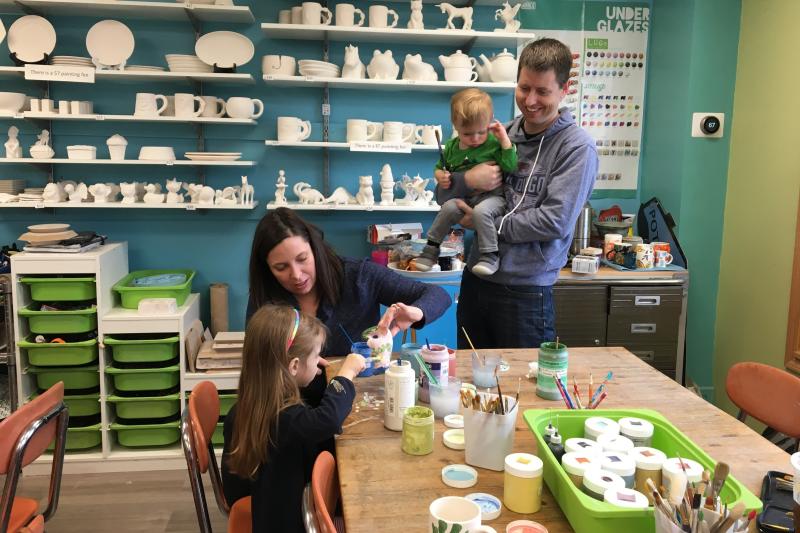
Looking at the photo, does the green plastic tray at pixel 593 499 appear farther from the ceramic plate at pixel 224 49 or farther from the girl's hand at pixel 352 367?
the ceramic plate at pixel 224 49

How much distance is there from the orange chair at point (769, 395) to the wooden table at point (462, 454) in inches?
14.7

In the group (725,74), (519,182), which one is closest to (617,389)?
(519,182)

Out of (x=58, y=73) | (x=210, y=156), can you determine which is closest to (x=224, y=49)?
(x=210, y=156)

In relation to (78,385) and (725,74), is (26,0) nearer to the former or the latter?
(78,385)

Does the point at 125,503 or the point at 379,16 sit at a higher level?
the point at 379,16

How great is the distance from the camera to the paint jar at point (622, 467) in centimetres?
103

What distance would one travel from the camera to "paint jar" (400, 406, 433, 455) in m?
1.29

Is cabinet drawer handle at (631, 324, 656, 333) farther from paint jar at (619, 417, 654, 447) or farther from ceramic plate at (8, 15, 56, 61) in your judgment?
ceramic plate at (8, 15, 56, 61)

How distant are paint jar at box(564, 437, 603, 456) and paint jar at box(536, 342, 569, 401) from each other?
442 mm

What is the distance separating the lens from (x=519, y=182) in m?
2.14

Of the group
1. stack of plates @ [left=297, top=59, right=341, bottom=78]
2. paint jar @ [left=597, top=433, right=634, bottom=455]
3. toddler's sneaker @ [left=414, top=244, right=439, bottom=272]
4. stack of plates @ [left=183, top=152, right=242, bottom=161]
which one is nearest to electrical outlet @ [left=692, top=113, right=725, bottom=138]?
toddler's sneaker @ [left=414, top=244, right=439, bottom=272]

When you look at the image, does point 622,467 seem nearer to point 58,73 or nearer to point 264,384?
point 264,384

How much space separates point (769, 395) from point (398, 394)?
1.21 meters

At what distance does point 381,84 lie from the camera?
10.7 feet
